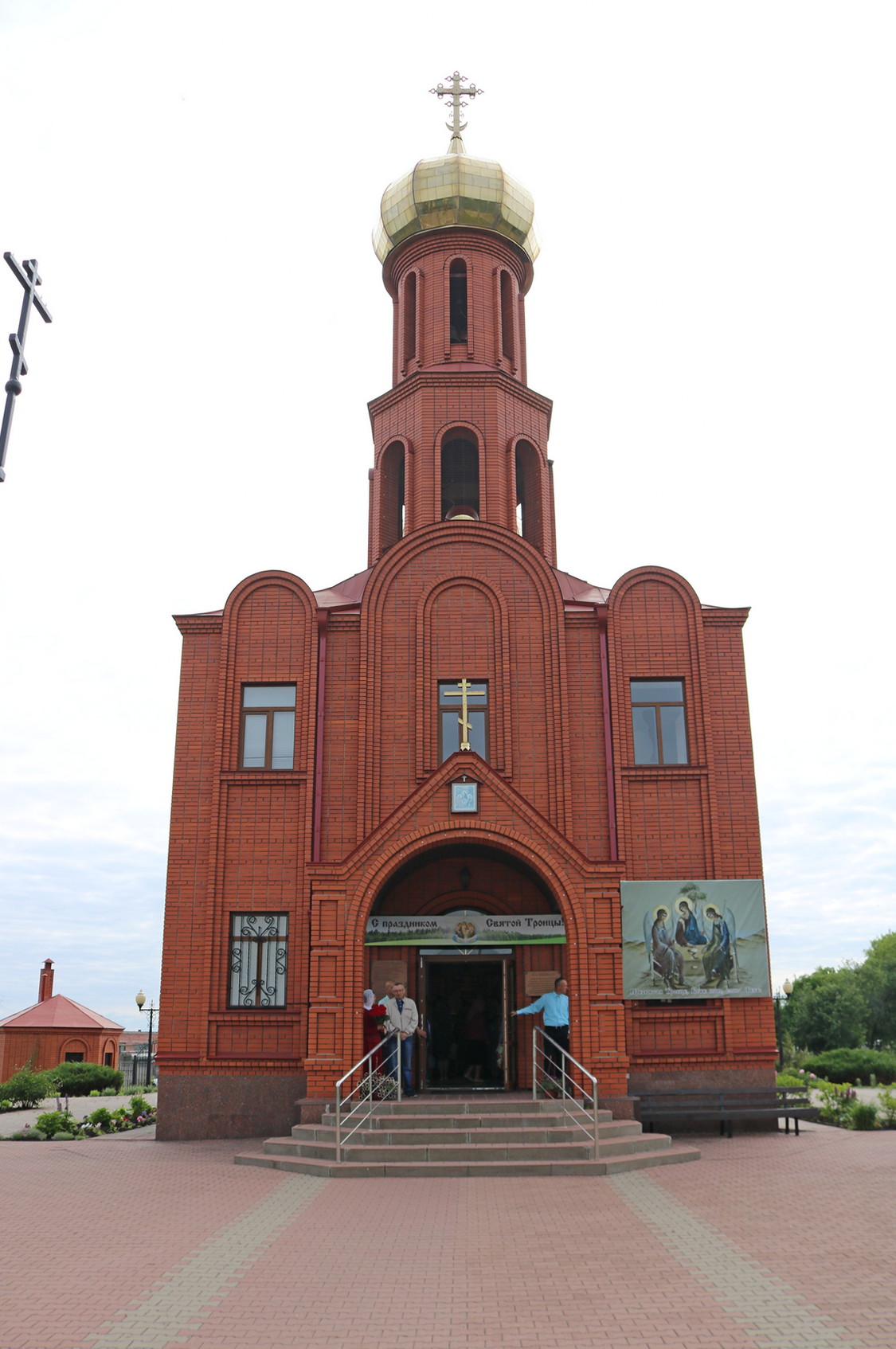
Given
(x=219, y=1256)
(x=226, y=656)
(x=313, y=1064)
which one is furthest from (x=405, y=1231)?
(x=226, y=656)

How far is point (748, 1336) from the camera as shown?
5938 mm

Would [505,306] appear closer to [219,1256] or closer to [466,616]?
[466,616]

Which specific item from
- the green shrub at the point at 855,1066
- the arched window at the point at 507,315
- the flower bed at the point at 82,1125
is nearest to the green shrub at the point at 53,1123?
the flower bed at the point at 82,1125

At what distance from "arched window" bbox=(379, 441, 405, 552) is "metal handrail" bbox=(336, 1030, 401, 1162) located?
9.92 metres

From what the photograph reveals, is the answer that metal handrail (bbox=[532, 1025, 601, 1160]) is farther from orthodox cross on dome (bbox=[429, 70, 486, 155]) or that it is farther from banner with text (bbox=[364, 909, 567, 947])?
orthodox cross on dome (bbox=[429, 70, 486, 155])

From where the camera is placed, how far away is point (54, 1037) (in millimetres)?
30641

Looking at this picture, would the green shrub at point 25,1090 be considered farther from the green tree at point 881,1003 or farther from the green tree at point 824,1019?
the green tree at point 881,1003

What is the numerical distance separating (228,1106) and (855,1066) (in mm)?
17346

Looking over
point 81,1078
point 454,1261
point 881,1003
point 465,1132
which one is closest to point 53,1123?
point 465,1132

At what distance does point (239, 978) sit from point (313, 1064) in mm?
2393

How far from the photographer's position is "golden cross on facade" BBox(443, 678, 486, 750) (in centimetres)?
1491

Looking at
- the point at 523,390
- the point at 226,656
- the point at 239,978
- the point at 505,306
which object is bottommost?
the point at 239,978

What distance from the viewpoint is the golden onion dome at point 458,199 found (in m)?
20.9

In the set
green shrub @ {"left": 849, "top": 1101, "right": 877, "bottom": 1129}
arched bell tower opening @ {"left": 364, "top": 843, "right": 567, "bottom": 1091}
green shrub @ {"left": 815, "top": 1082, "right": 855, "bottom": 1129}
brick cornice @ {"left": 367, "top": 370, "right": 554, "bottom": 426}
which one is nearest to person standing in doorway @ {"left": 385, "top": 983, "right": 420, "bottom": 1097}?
arched bell tower opening @ {"left": 364, "top": 843, "right": 567, "bottom": 1091}
